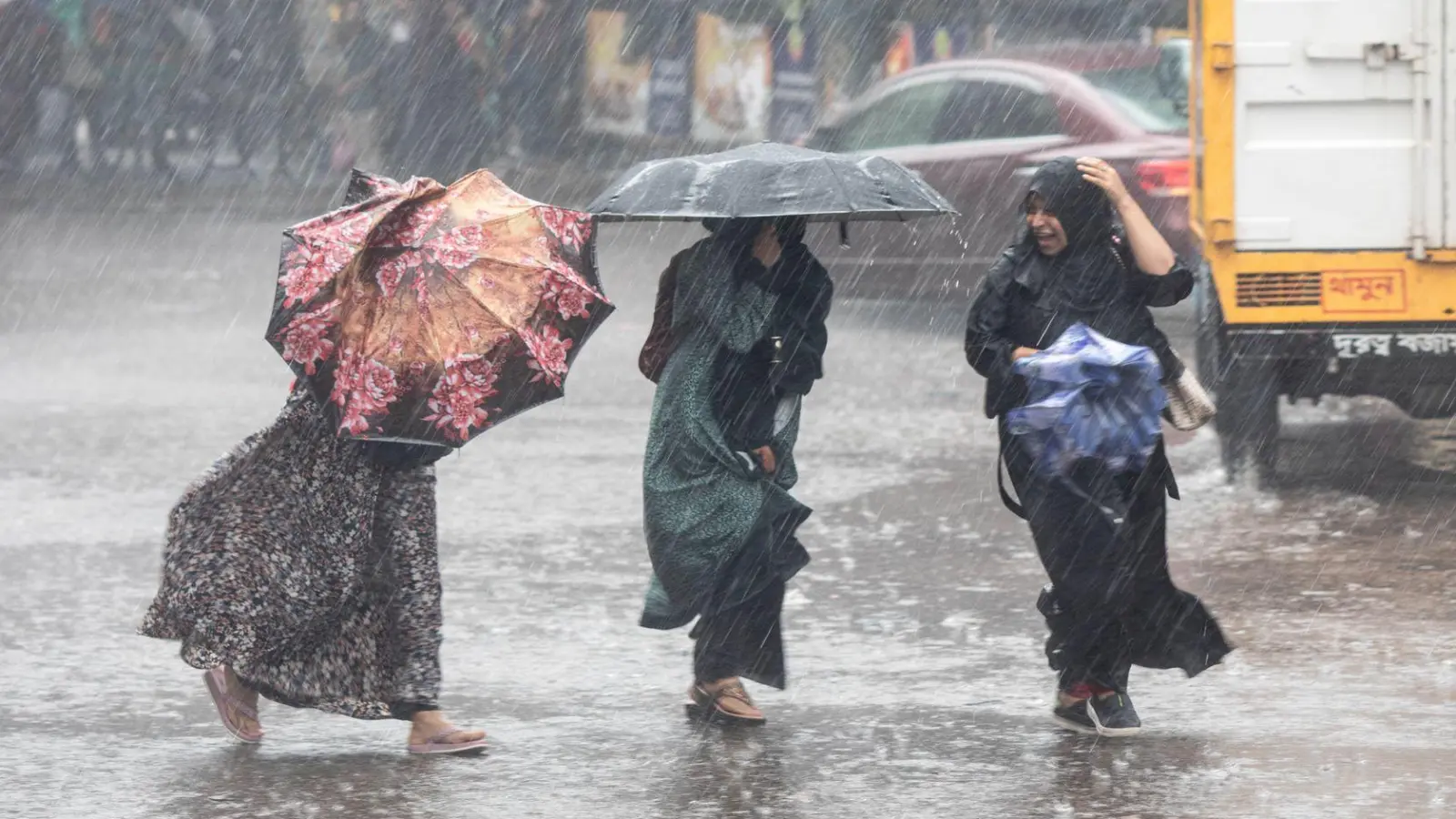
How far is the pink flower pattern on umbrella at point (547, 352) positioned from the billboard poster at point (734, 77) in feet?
70.8

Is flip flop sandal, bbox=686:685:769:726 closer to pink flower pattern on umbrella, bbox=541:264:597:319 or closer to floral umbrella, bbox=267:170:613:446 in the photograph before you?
floral umbrella, bbox=267:170:613:446

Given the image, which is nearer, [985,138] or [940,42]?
[985,138]

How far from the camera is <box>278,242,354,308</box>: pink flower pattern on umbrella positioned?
5.62m

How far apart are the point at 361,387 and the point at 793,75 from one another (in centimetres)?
2208

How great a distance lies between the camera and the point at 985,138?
15.1 meters

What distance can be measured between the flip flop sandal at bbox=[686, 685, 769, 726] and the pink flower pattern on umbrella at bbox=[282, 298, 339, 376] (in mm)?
1319

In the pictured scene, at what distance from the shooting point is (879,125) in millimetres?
15547

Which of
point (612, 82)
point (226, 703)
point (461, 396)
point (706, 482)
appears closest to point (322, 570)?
point (226, 703)

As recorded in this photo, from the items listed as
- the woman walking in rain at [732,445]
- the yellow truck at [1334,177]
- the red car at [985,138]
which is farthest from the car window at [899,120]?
the woman walking in rain at [732,445]

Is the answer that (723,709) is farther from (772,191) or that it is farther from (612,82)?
(612,82)

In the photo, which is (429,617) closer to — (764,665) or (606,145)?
(764,665)

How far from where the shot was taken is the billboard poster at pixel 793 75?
89.7 ft

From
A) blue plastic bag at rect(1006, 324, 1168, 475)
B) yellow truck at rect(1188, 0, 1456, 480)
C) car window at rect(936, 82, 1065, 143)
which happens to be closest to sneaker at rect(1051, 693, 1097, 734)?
blue plastic bag at rect(1006, 324, 1168, 475)

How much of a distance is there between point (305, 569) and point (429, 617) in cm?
31
